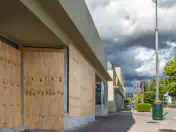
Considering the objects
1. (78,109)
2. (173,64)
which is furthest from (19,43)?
(173,64)

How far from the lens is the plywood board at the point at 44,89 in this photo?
1028 centimetres

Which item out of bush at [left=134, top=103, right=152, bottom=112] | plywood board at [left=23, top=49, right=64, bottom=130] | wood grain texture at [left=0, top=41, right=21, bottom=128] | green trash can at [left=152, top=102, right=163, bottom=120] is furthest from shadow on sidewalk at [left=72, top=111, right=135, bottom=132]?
bush at [left=134, top=103, right=152, bottom=112]

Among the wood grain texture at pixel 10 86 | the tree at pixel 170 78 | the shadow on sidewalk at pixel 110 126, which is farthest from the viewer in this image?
the tree at pixel 170 78

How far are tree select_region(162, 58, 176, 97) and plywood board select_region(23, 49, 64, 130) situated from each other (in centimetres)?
3105

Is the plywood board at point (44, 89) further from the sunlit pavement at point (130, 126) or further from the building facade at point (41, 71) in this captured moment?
the sunlit pavement at point (130, 126)

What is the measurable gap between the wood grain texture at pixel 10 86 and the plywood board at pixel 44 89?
0.52 meters

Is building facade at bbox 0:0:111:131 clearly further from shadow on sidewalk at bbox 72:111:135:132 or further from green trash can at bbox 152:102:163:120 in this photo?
green trash can at bbox 152:102:163:120

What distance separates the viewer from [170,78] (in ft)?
129

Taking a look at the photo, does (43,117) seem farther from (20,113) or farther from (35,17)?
(35,17)

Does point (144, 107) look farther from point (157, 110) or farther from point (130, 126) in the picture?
point (130, 126)

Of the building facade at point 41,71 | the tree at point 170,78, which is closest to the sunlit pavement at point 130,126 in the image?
the building facade at point 41,71

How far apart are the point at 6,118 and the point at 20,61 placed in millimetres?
2542

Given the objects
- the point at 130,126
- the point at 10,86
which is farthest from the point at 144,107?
the point at 10,86

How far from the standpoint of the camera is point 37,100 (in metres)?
10.4
